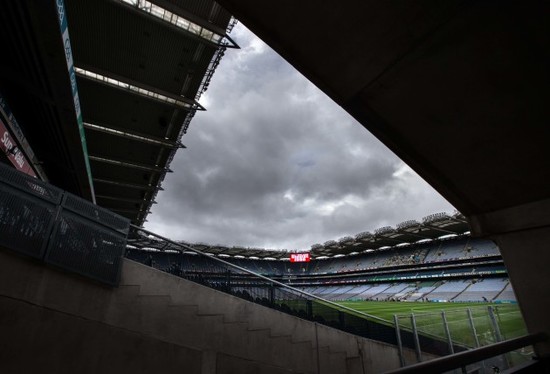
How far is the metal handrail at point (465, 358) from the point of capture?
1.65 m

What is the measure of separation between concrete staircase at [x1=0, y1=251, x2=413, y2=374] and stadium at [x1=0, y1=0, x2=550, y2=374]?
0.03 metres

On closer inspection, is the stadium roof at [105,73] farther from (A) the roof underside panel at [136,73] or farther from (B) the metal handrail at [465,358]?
(B) the metal handrail at [465,358]

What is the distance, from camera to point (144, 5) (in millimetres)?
9555

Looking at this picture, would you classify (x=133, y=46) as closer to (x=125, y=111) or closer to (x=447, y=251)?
(x=125, y=111)

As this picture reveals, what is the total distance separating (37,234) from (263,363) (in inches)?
226

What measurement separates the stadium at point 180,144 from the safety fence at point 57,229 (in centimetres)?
3

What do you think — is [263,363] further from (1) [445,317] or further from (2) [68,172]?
(2) [68,172]

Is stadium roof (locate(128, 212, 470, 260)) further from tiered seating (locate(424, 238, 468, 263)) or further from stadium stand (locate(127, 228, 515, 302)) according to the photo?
tiered seating (locate(424, 238, 468, 263))

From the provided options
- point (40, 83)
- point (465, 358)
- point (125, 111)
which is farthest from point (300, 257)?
point (465, 358)

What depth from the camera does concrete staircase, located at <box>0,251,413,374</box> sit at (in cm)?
454

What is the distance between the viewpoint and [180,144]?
621 inches

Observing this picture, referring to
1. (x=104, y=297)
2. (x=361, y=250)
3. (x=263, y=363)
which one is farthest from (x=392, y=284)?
(x=104, y=297)

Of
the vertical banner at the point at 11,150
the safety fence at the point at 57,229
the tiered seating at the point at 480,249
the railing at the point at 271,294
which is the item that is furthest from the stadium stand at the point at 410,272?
the safety fence at the point at 57,229

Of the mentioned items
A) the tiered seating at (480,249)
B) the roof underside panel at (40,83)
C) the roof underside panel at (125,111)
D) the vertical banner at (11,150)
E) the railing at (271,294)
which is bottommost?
the railing at (271,294)
